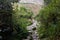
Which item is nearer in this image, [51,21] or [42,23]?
[51,21]

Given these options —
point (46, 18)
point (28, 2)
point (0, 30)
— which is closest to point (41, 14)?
point (46, 18)

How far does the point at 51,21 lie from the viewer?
6.18 m

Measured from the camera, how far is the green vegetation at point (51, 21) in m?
5.91

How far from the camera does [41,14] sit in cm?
665

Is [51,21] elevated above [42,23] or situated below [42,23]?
above

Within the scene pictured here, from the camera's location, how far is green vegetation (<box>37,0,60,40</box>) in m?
5.91

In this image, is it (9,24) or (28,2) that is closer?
(9,24)

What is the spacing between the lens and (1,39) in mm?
6262

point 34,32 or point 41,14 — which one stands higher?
point 41,14

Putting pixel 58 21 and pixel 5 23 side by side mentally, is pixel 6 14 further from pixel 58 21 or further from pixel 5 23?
pixel 58 21

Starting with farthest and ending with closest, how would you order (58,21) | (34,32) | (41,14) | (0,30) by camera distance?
1. (34,32)
2. (41,14)
3. (0,30)
4. (58,21)

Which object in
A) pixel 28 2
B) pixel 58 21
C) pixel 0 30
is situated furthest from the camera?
pixel 28 2

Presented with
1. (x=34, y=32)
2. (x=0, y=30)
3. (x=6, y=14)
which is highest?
(x=6, y=14)

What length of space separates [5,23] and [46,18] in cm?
133
